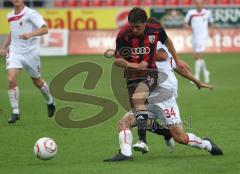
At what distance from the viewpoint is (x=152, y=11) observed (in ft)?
115

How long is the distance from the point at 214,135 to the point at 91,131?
7.33 ft

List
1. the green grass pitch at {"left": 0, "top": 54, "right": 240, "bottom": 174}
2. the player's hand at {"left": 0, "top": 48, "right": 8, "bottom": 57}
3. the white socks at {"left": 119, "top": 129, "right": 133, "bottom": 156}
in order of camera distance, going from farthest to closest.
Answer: the player's hand at {"left": 0, "top": 48, "right": 8, "bottom": 57}, the white socks at {"left": 119, "top": 129, "right": 133, "bottom": 156}, the green grass pitch at {"left": 0, "top": 54, "right": 240, "bottom": 174}

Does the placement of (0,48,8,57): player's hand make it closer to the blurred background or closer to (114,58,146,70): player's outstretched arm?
(114,58,146,70): player's outstretched arm

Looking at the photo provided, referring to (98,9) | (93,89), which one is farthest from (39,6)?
(93,89)

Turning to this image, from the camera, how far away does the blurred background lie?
3316 cm

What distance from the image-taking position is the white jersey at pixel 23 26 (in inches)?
572

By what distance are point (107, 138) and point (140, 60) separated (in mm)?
2568

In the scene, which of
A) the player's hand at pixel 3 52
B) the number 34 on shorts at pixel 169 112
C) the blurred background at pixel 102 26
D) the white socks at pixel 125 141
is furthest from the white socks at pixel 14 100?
the blurred background at pixel 102 26

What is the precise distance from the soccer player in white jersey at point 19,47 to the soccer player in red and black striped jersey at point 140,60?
14.9 ft

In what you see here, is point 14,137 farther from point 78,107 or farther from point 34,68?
point 78,107

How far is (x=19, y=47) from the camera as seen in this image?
14.7m

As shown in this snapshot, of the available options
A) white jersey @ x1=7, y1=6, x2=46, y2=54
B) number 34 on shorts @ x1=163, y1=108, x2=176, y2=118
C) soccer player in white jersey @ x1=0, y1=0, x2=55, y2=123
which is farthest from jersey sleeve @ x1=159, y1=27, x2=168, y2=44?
white jersey @ x1=7, y1=6, x2=46, y2=54

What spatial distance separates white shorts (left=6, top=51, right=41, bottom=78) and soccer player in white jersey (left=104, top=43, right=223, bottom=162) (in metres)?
4.88

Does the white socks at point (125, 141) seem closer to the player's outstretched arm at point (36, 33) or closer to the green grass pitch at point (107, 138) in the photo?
the green grass pitch at point (107, 138)
